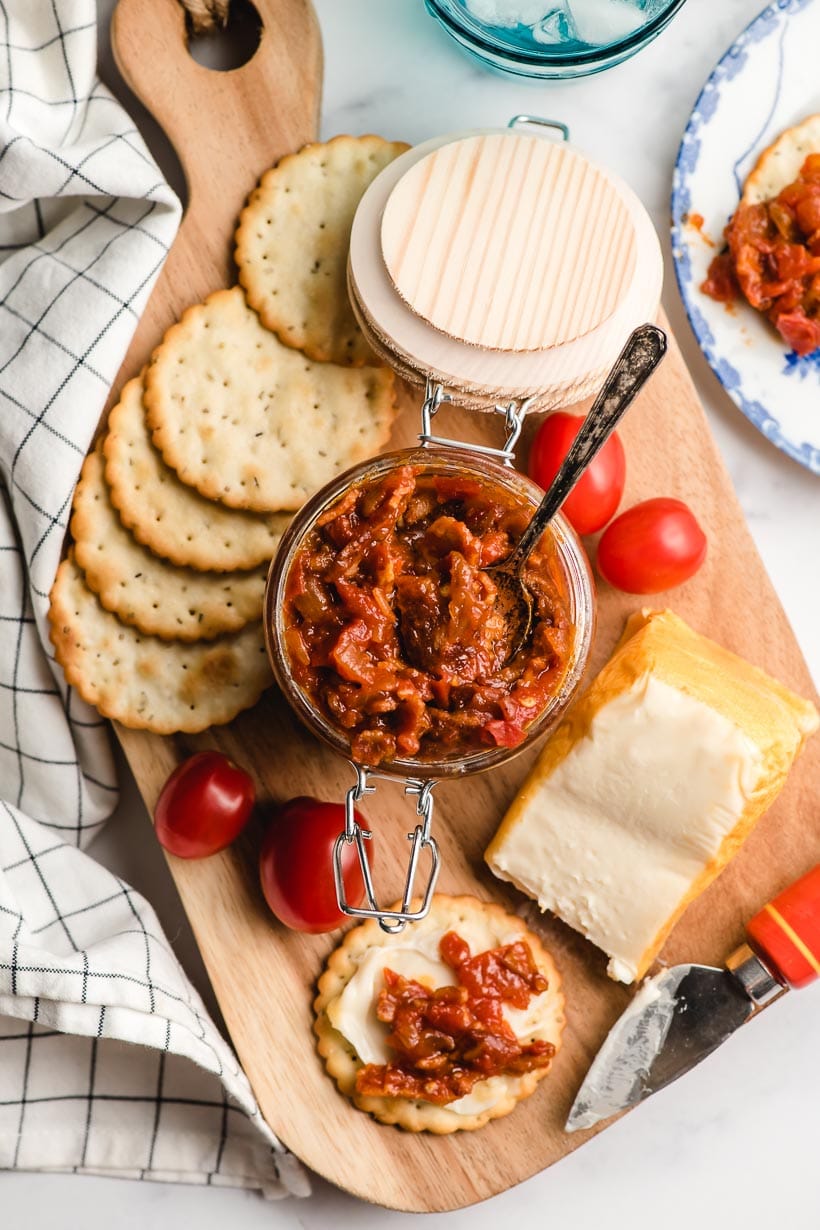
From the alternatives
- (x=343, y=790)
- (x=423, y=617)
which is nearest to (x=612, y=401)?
(x=423, y=617)

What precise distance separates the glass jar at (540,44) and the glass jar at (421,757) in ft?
3.36

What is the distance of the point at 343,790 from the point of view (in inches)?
96.5

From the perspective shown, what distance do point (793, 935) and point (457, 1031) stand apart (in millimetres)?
737

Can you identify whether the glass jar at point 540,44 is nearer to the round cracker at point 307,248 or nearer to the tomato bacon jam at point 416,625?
the round cracker at point 307,248

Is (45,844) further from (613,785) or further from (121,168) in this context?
(121,168)

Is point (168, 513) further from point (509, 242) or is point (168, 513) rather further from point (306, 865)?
point (509, 242)

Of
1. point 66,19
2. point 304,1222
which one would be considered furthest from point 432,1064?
point 66,19

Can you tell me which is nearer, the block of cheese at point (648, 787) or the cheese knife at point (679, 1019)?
the block of cheese at point (648, 787)

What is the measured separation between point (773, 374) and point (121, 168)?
1.55m

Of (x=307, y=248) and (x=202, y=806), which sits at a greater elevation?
(x=307, y=248)

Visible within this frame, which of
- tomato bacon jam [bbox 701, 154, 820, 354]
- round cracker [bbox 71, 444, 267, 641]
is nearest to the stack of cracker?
round cracker [bbox 71, 444, 267, 641]

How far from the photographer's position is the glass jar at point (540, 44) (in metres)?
2.42

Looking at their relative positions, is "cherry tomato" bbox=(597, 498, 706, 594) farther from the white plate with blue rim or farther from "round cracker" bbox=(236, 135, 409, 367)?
"round cracker" bbox=(236, 135, 409, 367)

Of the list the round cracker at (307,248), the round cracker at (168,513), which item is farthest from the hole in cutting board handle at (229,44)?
the round cracker at (168,513)
